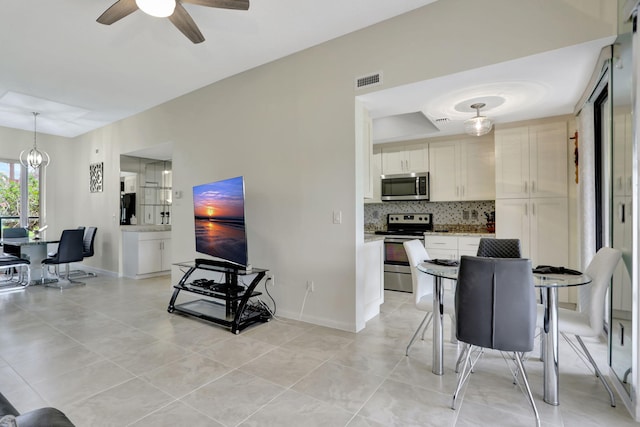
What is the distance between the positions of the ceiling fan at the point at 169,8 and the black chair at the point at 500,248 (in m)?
2.89

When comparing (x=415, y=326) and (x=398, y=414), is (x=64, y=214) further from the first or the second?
(x=398, y=414)

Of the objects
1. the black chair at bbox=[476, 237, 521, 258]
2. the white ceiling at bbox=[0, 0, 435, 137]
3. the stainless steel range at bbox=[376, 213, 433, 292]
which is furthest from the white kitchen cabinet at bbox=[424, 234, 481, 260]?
the white ceiling at bbox=[0, 0, 435, 137]

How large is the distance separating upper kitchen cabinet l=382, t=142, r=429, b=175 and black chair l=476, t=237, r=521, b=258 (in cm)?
221

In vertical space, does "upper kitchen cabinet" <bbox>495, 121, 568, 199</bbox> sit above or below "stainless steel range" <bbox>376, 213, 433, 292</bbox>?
above

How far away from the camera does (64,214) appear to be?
7141 millimetres

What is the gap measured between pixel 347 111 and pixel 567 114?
280cm

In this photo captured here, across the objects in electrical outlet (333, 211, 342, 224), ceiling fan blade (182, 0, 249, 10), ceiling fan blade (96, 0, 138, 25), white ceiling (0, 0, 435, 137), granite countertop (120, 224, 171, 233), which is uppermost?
white ceiling (0, 0, 435, 137)

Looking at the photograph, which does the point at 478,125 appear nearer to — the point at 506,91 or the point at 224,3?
the point at 506,91

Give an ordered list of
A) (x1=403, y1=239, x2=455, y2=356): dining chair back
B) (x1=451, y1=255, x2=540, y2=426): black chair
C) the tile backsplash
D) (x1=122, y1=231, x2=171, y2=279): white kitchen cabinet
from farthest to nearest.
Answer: (x1=122, y1=231, x2=171, y2=279): white kitchen cabinet < the tile backsplash < (x1=403, y1=239, x2=455, y2=356): dining chair back < (x1=451, y1=255, x2=540, y2=426): black chair

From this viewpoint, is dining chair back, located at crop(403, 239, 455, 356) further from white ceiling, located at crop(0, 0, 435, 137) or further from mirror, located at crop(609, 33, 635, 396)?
white ceiling, located at crop(0, 0, 435, 137)

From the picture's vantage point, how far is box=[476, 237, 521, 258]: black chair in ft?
10.0

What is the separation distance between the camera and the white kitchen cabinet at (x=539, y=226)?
155 inches

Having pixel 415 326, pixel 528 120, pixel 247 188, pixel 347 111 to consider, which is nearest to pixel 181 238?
pixel 247 188

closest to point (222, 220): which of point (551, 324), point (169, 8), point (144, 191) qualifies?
point (169, 8)
